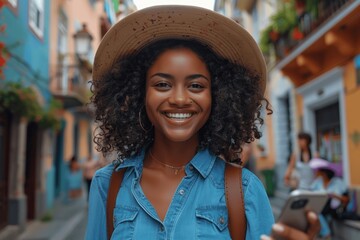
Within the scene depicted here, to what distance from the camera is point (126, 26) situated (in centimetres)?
173

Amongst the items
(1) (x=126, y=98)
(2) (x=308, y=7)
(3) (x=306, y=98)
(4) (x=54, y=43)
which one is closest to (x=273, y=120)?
(3) (x=306, y=98)

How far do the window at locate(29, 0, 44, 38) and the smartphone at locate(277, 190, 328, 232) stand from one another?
7.91 metres

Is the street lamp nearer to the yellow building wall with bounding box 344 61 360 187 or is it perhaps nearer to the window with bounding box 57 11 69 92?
the window with bounding box 57 11 69 92

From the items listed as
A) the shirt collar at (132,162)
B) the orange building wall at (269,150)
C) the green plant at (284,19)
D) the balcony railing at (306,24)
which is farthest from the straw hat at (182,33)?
the orange building wall at (269,150)

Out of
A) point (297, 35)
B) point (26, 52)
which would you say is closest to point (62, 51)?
point (26, 52)

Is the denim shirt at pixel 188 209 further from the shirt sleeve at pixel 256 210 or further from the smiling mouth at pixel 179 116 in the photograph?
the smiling mouth at pixel 179 116

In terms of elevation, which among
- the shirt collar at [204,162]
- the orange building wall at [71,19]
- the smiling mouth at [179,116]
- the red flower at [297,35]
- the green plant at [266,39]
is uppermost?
the orange building wall at [71,19]

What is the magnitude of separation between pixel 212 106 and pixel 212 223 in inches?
20.9

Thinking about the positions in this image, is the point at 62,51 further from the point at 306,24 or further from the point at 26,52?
the point at 306,24

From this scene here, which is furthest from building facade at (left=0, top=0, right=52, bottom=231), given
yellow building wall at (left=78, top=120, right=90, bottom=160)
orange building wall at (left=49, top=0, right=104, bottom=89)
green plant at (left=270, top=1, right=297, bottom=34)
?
yellow building wall at (left=78, top=120, right=90, bottom=160)

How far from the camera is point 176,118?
1652mm

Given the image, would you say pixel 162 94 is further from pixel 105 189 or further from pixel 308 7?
pixel 308 7

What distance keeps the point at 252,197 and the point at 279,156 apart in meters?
10.6

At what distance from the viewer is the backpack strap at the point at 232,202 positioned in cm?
149
